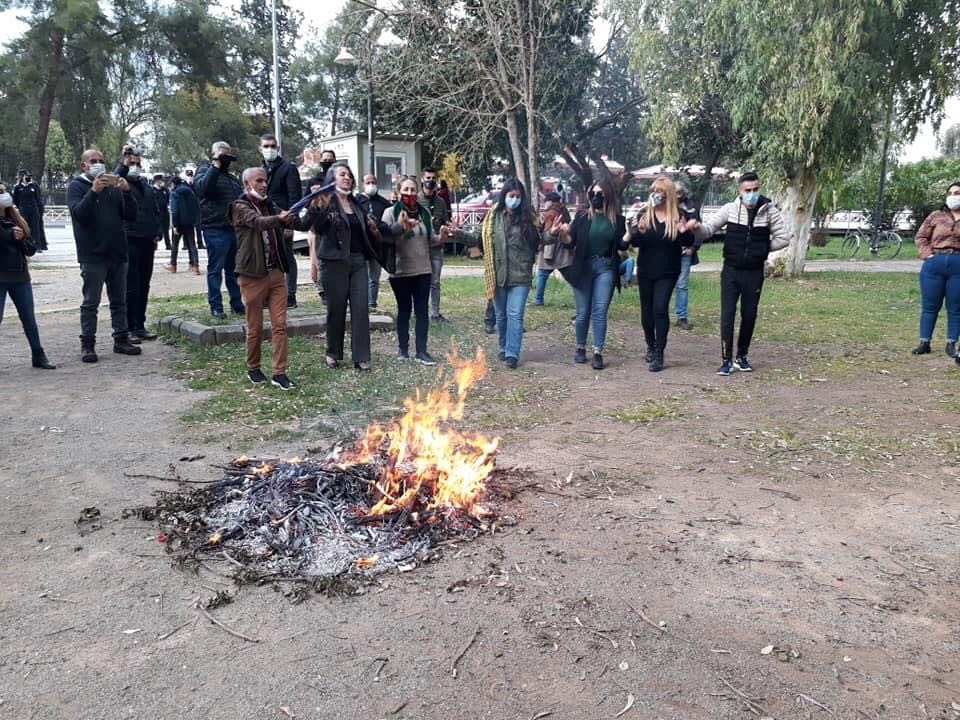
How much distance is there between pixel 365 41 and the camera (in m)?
14.7

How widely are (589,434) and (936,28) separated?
14275mm

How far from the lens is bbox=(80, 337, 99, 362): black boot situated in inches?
320

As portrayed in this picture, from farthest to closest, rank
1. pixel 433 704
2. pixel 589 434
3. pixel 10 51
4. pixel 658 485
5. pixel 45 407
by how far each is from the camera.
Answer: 1. pixel 10 51
2. pixel 45 407
3. pixel 589 434
4. pixel 658 485
5. pixel 433 704

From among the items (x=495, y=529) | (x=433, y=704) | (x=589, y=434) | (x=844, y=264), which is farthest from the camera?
(x=844, y=264)

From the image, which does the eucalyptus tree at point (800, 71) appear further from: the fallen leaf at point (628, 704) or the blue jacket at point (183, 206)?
the fallen leaf at point (628, 704)

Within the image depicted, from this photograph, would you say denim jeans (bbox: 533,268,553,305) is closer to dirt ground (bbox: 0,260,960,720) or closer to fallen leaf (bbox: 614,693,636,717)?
dirt ground (bbox: 0,260,960,720)

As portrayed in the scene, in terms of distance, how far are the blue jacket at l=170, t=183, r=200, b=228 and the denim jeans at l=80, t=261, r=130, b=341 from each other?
22.1ft

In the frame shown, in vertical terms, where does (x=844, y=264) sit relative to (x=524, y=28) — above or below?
below

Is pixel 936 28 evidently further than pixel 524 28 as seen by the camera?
Yes

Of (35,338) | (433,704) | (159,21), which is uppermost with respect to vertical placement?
(159,21)

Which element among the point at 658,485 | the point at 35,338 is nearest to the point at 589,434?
the point at 658,485

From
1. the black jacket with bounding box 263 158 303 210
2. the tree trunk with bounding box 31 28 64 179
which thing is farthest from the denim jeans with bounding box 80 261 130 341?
the tree trunk with bounding box 31 28 64 179

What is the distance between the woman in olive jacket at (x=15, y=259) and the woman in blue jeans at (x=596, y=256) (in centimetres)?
538

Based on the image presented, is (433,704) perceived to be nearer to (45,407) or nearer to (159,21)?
(45,407)
